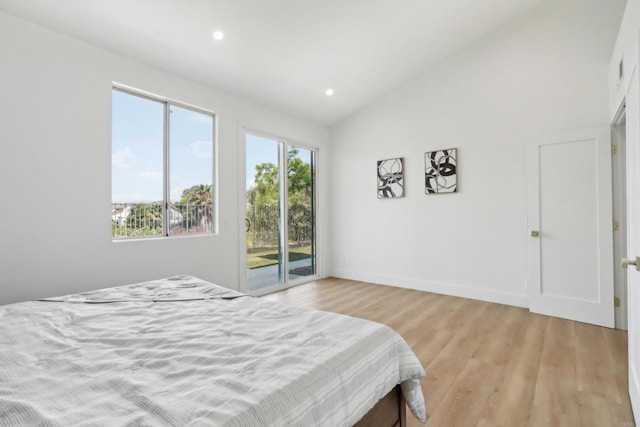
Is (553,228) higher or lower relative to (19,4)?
lower

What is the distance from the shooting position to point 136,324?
156cm

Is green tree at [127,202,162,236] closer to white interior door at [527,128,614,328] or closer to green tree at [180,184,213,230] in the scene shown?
green tree at [180,184,213,230]

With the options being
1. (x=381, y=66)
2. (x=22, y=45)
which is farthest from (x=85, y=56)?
(x=381, y=66)

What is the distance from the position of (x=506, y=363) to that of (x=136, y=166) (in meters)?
3.72

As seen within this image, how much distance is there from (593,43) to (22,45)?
525 centimetres

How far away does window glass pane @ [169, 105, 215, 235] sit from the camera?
138 inches

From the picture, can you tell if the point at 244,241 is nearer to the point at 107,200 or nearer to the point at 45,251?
the point at 107,200

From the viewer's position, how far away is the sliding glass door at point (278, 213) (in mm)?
4316

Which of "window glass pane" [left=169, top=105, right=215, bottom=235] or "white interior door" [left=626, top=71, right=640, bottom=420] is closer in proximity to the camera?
"white interior door" [left=626, top=71, right=640, bottom=420]

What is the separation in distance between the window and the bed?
1.47 meters

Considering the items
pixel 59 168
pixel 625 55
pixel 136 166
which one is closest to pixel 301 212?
pixel 136 166

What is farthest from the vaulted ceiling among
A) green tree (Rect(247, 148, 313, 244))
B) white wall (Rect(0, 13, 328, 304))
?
green tree (Rect(247, 148, 313, 244))

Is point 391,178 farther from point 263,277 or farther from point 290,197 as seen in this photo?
point 263,277

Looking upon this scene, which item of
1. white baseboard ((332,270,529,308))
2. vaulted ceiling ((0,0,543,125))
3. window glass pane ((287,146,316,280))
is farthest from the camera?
window glass pane ((287,146,316,280))
